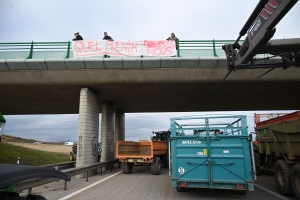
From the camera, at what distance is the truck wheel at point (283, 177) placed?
6695mm

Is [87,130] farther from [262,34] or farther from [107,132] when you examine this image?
[262,34]

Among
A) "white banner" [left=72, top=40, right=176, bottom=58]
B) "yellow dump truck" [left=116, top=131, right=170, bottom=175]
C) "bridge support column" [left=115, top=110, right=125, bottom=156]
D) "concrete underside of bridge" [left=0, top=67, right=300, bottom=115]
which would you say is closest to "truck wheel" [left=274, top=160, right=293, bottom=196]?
"yellow dump truck" [left=116, top=131, right=170, bottom=175]

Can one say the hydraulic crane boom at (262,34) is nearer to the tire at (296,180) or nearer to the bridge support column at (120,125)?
the tire at (296,180)

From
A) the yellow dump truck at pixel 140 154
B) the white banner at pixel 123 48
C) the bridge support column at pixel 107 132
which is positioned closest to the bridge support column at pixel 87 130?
the yellow dump truck at pixel 140 154

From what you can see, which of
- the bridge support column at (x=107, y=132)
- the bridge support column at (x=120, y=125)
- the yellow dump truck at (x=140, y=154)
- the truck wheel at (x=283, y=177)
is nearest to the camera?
the truck wheel at (x=283, y=177)

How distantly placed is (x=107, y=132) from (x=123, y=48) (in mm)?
7482

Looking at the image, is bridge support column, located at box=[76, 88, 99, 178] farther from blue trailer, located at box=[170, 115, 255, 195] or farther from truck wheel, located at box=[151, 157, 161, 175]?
blue trailer, located at box=[170, 115, 255, 195]

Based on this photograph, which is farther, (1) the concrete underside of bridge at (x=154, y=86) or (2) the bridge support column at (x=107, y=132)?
(2) the bridge support column at (x=107, y=132)

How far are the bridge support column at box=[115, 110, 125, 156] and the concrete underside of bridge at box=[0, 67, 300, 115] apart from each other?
3480 mm

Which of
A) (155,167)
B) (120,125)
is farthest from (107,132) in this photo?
(155,167)

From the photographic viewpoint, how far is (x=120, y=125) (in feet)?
71.1

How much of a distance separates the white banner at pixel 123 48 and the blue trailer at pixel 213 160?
6.29m

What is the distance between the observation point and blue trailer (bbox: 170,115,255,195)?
6457 mm

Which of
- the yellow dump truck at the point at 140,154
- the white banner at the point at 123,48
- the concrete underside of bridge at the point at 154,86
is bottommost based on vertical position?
the yellow dump truck at the point at 140,154
